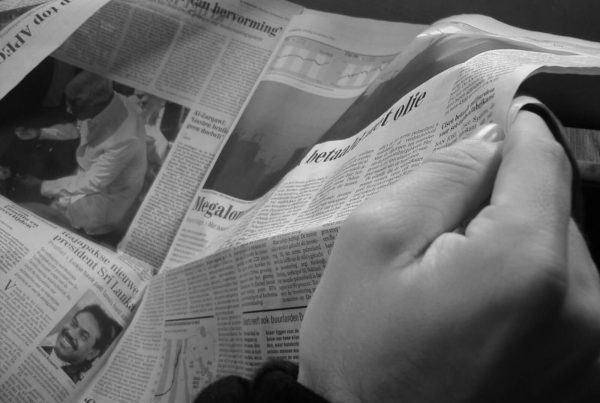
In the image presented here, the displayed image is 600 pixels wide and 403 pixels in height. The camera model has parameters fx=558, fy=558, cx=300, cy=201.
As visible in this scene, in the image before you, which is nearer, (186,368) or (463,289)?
(463,289)

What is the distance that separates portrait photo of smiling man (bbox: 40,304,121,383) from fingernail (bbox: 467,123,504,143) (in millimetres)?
360

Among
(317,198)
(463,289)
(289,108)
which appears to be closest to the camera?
(463,289)

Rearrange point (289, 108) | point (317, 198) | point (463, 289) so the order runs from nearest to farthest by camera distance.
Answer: point (463, 289) → point (317, 198) → point (289, 108)

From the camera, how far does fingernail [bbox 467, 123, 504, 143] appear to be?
281 millimetres

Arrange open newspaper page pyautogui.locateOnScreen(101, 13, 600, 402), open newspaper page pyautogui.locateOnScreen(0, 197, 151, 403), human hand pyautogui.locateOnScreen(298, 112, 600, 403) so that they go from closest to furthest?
1. human hand pyautogui.locateOnScreen(298, 112, 600, 403)
2. open newspaper page pyautogui.locateOnScreen(101, 13, 600, 402)
3. open newspaper page pyautogui.locateOnScreen(0, 197, 151, 403)

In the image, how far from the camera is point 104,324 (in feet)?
1.62

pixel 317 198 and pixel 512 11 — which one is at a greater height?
pixel 512 11

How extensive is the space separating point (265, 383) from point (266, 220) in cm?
20

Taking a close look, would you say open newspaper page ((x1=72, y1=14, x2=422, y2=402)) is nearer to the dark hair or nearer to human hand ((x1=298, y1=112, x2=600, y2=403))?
the dark hair

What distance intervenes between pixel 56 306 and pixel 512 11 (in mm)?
515

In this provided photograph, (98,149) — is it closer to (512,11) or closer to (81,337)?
(81,337)

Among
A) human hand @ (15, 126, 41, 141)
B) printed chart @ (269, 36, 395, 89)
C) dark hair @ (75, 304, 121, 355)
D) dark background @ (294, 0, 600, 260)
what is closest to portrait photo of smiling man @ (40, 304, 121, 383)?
dark hair @ (75, 304, 121, 355)

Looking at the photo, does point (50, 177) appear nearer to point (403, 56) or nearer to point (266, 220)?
point (266, 220)

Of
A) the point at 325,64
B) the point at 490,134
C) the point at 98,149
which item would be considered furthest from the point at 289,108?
the point at 490,134
